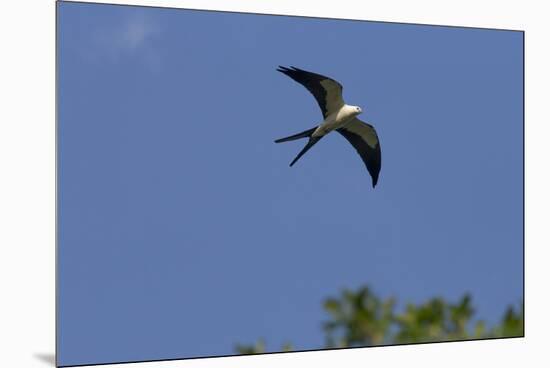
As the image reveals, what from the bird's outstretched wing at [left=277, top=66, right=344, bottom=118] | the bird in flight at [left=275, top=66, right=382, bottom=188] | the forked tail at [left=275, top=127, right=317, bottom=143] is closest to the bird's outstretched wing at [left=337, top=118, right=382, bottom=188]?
the bird in flight at [left=275, top=66, right=382, bottom=188]

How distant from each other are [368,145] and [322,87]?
74 cm

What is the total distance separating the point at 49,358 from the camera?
7.67 m

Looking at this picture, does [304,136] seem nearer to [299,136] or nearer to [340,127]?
[299,136]

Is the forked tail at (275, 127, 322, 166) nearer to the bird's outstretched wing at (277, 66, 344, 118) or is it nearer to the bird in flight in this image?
the bird in flight

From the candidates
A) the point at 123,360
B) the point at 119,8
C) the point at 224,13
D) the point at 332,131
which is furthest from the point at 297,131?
the point at 123,360

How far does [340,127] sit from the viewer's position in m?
9.20

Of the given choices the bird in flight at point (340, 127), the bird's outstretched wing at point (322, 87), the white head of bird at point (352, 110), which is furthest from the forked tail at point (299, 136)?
the white head of bird at point (352, 110)

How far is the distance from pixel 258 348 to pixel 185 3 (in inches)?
112

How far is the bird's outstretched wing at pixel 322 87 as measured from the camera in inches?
339

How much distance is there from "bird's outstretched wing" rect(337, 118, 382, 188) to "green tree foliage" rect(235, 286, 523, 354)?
1.05m

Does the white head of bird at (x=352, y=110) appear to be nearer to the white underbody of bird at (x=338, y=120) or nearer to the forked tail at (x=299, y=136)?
the white underbody of bird at (x=338, y=120)

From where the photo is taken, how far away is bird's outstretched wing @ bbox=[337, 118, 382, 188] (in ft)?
29.8

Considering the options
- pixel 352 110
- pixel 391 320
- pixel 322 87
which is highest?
pixel 322 87

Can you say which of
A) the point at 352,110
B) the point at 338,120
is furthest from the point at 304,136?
the point at 352,110
